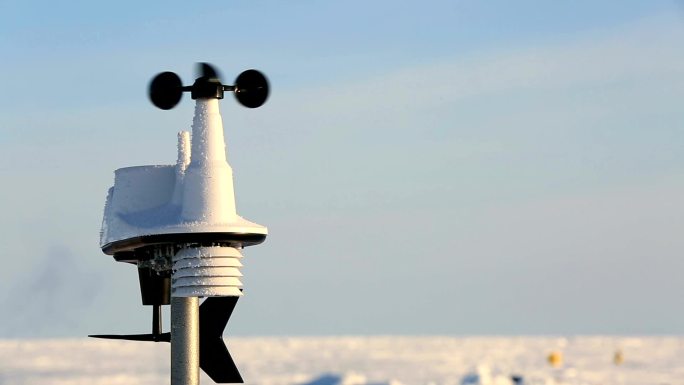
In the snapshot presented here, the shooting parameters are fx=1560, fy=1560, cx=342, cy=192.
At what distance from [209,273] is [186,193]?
222 centimetres

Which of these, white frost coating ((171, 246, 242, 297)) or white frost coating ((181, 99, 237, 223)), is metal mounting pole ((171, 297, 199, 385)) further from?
white frost coating ((181, 99, 237, 223))

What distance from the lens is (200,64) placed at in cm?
3997

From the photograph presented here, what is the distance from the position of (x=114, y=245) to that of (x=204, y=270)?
333cm

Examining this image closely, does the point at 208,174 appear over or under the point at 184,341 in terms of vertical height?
over

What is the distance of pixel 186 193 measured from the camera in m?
39.2

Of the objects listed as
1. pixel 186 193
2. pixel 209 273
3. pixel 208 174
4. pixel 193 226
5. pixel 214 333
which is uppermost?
pixel 208 174

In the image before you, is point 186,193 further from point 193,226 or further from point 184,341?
point 184,341

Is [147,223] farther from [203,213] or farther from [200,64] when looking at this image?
[200,64]

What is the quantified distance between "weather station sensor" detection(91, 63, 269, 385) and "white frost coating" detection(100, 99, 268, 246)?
2 cm

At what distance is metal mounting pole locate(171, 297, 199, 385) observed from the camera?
39.8 m

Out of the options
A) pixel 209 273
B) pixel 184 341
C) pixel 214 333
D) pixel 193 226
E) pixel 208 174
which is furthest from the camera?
pixel 214 333

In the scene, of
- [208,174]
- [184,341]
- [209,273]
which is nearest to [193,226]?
[209,273]

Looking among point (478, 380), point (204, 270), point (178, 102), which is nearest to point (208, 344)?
point (204, 270)

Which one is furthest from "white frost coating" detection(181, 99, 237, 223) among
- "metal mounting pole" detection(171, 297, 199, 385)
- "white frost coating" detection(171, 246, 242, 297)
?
"metal mounting pole" detection(171, 297, 199, 385)
